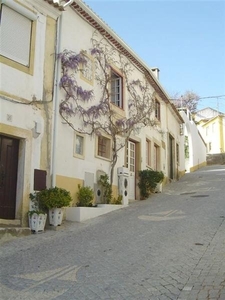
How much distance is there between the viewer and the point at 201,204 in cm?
1081

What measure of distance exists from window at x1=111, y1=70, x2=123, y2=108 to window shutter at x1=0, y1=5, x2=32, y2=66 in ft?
16.3

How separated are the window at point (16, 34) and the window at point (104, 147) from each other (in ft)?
12.7

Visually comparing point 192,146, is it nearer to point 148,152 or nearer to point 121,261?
point 148,152

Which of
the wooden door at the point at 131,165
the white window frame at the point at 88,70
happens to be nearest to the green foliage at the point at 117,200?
the wooden door at the point at 131,165

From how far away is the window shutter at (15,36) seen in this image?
831cm

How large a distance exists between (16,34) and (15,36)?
0.07 m

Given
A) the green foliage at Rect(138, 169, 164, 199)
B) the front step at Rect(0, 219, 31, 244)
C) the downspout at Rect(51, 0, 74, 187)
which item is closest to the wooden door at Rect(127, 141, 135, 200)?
the green foliage at Rect(138, 169, 164, 199)

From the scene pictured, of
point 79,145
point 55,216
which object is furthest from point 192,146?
point 55,216

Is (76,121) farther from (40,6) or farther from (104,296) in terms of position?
(104,296)

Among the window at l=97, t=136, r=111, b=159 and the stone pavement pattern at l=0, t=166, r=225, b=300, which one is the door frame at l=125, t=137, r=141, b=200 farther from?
the stone pavement pattern at l=0, t=166, r=225, b=300

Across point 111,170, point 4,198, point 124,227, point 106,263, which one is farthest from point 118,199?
point 106,263

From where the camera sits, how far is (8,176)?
8180 millimetres

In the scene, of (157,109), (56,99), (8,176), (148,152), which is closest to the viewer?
(8,176)

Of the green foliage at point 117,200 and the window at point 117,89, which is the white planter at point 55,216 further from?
the window at point 117,89
